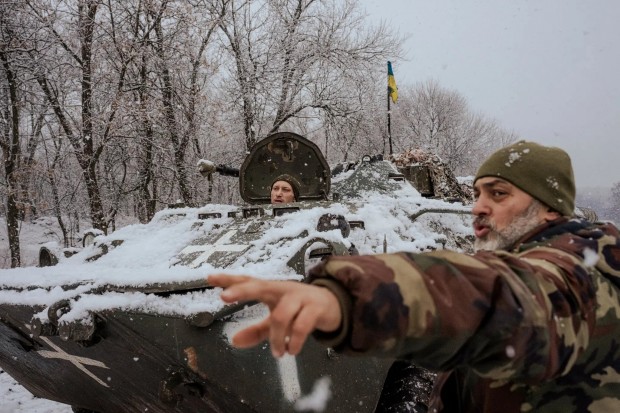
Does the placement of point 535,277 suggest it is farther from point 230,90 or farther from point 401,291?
point 230,90

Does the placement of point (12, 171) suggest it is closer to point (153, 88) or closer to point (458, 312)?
point (153, 88)

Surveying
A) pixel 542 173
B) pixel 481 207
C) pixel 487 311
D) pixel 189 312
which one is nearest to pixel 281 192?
pixel 189 312

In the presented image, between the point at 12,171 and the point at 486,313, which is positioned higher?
the point at 12,171

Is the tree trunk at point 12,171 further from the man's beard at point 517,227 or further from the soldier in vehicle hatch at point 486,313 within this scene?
the soldier in vehicle hatch at point 486,313

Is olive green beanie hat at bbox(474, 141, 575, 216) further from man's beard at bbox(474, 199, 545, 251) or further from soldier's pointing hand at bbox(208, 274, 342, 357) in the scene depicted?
soldier's pointing hand at bbox(208, 274, 342, 357)

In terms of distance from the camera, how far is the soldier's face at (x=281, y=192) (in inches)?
211

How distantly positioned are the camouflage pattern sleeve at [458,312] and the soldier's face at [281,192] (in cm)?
434

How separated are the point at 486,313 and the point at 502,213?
0.58 m

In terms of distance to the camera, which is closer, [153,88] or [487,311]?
[487,311]

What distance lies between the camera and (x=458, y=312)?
0.92m

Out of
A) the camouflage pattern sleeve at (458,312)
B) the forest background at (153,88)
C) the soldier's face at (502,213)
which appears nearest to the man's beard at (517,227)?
the soldier's face at (502,213)

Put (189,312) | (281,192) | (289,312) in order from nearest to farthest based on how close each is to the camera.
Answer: (289,312), (189,312), (281,192)

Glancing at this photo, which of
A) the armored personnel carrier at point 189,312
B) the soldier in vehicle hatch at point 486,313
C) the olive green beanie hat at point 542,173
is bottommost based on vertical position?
the armored personnel carrier at point 189,312

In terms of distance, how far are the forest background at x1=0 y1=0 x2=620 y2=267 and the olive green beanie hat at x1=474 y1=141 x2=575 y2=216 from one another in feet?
38.4
